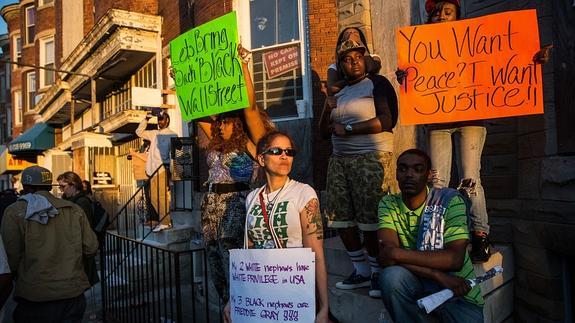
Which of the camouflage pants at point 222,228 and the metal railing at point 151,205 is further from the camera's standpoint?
the metal railing at point 151,205

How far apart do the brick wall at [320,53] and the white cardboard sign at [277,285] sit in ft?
15.3

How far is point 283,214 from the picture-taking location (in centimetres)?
236

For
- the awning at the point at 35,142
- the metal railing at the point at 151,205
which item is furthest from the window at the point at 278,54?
the awning at the point at 35,142

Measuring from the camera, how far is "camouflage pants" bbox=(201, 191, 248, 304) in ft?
9.60

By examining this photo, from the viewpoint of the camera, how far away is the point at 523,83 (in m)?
2.97

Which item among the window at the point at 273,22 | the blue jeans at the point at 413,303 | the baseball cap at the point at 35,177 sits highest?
the window at the point at 273,22

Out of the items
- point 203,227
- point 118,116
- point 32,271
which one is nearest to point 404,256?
point 203,227

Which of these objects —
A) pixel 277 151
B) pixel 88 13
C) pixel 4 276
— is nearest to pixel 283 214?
pixel 277 151

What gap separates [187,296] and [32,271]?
3834 mm

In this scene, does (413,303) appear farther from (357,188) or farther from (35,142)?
(35,142)

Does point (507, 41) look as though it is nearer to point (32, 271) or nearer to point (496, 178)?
point (496, 178)

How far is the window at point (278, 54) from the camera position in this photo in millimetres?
7449

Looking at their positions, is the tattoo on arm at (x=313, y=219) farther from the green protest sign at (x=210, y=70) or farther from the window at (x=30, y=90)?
the window at (x=30, y=90)

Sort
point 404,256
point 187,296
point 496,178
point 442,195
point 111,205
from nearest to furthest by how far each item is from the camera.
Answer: point 404,256, point 442,195, point 496,178, point 187,296, point 111,205
